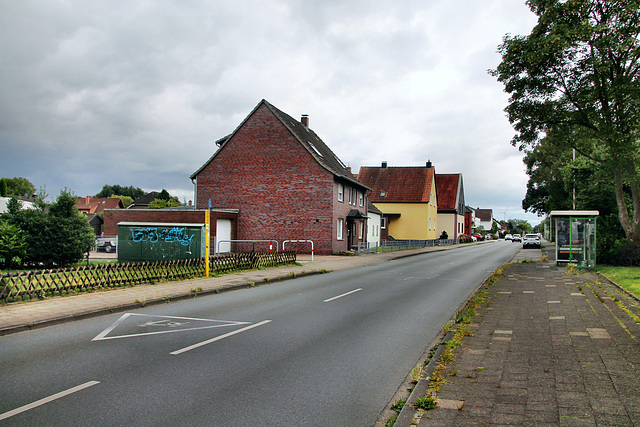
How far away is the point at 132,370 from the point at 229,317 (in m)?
3.68

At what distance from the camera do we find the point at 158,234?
80.4 feet

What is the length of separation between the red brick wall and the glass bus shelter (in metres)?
13.9

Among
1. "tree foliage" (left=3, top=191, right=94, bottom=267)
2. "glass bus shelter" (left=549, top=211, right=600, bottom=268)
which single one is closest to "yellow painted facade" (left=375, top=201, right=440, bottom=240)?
"glass bus shelter" (left=549, top=211, right=600, bottom=268)

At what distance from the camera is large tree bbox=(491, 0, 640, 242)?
18141mm

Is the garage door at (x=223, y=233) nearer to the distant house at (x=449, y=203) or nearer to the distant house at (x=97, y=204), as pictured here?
the distant house at (x=449, y=203)

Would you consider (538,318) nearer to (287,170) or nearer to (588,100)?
(588,100)

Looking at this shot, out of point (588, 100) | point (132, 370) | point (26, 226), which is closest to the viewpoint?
point (132, 370)

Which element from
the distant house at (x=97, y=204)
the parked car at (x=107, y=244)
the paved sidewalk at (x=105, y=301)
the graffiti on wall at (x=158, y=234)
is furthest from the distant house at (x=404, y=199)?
the distant house at (x=97, y=204)

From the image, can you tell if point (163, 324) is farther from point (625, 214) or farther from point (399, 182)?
point (399, 182)

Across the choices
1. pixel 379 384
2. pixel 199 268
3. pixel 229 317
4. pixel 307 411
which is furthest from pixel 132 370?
pixel 199 268

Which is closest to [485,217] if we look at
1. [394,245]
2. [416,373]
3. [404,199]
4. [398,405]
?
[404,199]

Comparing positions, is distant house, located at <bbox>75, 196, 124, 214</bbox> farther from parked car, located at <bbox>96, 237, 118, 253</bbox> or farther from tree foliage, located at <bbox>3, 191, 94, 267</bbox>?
tree foliage, located at <bbox>3, 191, 94, 267</bbox>

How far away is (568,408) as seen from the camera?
14.1 feet

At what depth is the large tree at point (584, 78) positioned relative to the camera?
714 inches
